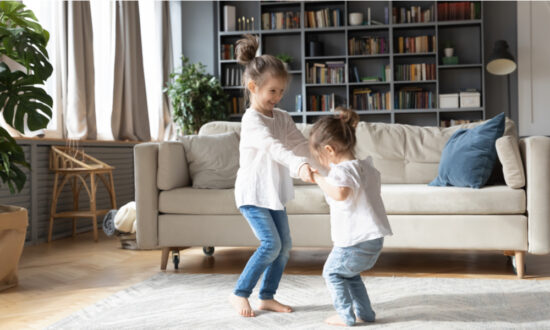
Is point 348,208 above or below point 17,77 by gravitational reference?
below

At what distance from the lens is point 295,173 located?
1.76 m

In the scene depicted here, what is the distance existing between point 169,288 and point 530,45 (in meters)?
5.42

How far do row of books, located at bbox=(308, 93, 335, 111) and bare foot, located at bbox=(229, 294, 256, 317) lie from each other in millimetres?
4826

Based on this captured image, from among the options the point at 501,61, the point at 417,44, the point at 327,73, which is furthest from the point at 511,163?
the point at 327,73

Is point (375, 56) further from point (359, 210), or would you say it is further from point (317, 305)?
point (359, 210)

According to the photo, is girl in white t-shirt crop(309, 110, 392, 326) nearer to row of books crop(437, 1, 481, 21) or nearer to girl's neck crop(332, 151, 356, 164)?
girl's neck crop(332, 151, 356, 164)

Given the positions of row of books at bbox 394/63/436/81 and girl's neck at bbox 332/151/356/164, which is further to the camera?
row of books at bbox 394/63/436/81

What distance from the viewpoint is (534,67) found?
640 cm

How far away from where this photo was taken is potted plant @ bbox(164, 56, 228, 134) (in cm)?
619

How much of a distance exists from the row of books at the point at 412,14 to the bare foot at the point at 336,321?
516cm

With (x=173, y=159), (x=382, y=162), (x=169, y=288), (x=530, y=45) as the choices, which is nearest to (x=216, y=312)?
(x=169, y=288)

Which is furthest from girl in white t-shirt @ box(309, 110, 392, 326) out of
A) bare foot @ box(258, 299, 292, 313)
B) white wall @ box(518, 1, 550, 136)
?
white wall @ box(518, 1, 550, 136)

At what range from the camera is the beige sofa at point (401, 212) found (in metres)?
2.64

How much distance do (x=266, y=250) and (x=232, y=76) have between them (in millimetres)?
5075
